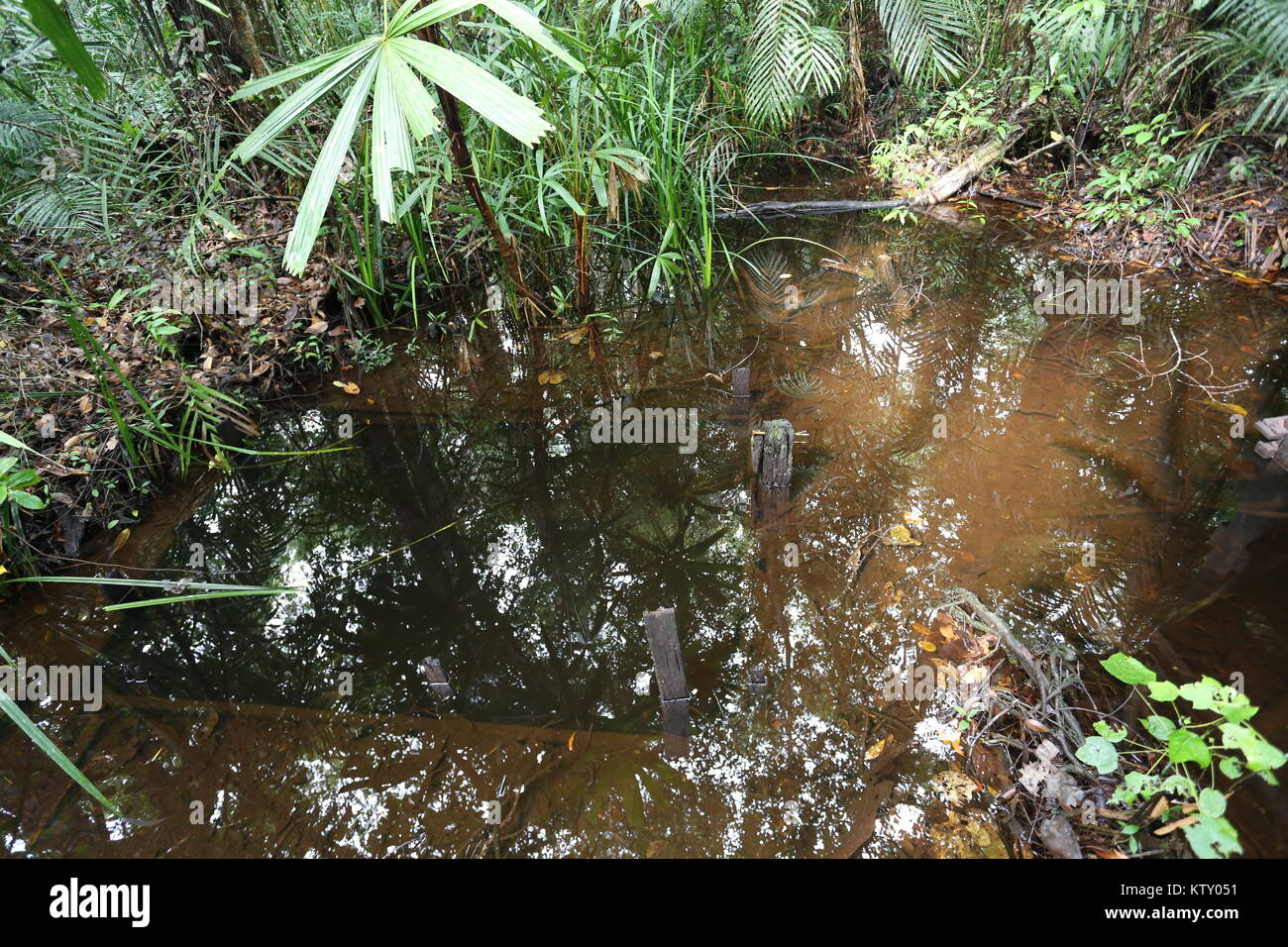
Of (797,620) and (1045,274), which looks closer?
(797,620)

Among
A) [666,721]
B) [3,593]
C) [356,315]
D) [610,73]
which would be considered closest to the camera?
[666,721]

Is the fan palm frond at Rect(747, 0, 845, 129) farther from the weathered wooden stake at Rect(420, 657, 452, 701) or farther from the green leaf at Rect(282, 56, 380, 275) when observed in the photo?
the weathered wooden stake at Rect(420, 657, 452, 701)

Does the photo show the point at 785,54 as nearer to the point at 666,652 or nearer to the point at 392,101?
the point at 392,101

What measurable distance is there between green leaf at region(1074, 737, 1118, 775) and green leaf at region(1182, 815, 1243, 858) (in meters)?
0.19

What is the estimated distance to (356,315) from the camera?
12.6 feet

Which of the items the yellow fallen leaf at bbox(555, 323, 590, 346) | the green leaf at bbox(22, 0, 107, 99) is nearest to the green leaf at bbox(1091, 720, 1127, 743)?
the green leaf at bbox(22, 0, 107, 99)

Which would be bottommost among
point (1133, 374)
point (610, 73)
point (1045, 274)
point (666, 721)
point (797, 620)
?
point (666, 721)

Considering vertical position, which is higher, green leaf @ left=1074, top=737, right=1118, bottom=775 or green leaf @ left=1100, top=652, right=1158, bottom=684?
green leaf @ left=1100, top=652, right=1158, bottom=684

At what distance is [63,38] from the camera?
4.21 ft

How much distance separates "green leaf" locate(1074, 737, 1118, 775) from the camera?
1642mm

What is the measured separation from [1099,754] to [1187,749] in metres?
0.18
